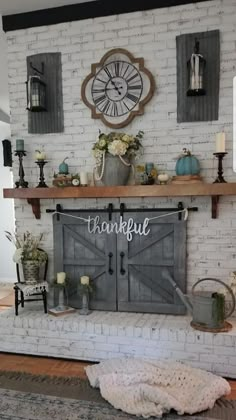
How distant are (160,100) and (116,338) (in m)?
1.93

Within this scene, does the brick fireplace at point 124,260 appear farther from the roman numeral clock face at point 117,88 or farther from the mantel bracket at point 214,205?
the roman numeral clock face at point 117,88

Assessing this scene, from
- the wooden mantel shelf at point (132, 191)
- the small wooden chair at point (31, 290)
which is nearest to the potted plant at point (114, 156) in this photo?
the wooden mantel shelf at point (132, 191)

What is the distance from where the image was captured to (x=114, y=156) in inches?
113

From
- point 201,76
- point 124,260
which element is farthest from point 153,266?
point 201,76

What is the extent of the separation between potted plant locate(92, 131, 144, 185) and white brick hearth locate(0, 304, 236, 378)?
1.13 m

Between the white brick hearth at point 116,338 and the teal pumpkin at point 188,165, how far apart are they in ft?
3.81

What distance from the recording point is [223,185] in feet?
8.69

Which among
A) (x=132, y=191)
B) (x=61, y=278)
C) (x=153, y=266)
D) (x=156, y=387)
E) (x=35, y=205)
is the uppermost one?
(x=132, y=191)

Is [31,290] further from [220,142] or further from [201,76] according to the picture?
[201,76]

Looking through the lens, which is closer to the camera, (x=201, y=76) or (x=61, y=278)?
(x=201, y=76)

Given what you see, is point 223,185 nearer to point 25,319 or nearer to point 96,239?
point 96,239

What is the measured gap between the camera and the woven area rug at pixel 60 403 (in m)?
1.92

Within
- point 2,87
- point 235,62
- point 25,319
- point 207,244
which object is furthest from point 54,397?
point 2,87

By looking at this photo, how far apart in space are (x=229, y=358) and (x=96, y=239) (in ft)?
4.54
